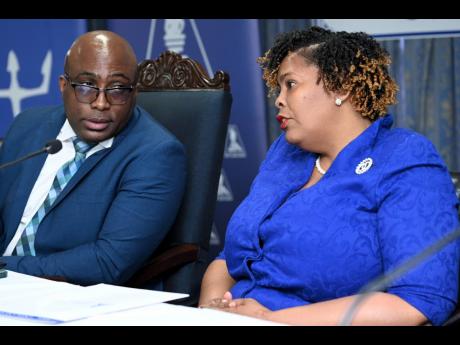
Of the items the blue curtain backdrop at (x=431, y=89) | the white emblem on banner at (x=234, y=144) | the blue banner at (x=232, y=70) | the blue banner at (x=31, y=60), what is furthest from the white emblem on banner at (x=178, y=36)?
the blue curtain backdrop at (x=431, y=89)

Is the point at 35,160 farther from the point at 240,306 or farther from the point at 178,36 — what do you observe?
the point at 178,36

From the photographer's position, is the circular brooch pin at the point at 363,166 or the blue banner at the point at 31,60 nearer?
the circular brooch pin at the point at 363,166

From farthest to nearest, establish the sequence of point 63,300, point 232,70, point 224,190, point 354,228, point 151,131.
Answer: point 224,190, point 232,70, point 151,131, point 354,228, point 63,300

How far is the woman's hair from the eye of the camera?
83.1 inches

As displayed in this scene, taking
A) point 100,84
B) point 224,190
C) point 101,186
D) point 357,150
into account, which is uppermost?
point 100,84

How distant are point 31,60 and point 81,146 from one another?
1.68 metres

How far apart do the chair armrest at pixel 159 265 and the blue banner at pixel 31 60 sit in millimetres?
1848

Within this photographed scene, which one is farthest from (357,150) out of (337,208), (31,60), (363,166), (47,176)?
(31,60)

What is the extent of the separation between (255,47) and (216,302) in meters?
1.86

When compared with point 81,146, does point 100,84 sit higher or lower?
higher

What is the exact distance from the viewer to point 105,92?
2658mm

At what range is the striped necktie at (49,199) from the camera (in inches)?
105

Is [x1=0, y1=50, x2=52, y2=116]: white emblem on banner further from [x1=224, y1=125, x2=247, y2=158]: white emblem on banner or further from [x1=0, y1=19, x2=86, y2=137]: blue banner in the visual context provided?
[x1=224, y1=125, x2=247, y2=158]: white emblem on banner

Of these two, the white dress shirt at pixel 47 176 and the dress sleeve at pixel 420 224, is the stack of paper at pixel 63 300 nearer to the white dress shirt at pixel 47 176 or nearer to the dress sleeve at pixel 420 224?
the dress sleeve at pixel 420 224
